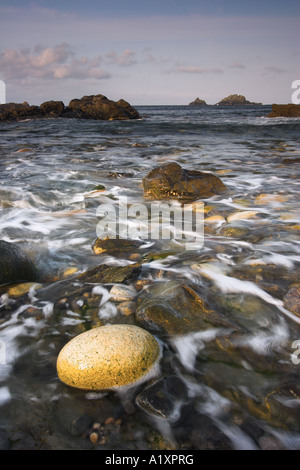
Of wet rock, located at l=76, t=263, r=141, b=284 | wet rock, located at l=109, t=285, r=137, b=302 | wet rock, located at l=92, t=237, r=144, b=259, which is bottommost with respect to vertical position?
wet rock, located at l=109, t=285, r=137, b=302

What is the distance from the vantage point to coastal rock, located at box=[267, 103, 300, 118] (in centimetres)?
3081

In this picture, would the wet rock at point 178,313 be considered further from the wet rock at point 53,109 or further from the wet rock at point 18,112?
the wet rock at point 53,109

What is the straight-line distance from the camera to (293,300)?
2.27 m

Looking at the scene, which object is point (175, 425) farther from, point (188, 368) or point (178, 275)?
point (178, 275)

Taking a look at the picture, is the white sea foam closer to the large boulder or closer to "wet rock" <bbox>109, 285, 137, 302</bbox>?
"wet rock" <bbox>109, 285, 137, 302</bbox>

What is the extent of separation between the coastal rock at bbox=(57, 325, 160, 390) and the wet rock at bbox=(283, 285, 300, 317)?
3.59 feet

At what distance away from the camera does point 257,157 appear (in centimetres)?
954

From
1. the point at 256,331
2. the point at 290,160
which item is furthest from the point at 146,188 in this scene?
the point at 290,160

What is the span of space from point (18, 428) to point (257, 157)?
9.55m

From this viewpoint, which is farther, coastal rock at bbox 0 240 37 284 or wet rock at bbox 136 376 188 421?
coastal rock at bbox 0 240 37 284

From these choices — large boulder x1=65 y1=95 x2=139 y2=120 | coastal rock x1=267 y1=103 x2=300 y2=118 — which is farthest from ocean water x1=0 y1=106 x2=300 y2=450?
large boulder x1=65 y1=95 x2=139 y2=120

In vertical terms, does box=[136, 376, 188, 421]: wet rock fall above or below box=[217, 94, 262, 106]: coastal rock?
below

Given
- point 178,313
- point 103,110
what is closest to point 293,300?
point 178,313

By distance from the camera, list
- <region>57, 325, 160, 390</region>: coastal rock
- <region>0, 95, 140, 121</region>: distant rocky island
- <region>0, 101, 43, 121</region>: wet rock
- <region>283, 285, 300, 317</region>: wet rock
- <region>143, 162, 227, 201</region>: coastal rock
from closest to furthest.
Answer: <region>57, 325, 160, 390</region>: coastal rock → <region>283, 285, 300, 317</region>: wet rock → <region>143, 162, 227, 201</region>: coastal rock → <region>0, 101, 43, 121</region>: wet rock → <region>0, 95, 140, 121</region>: distant rocky island
